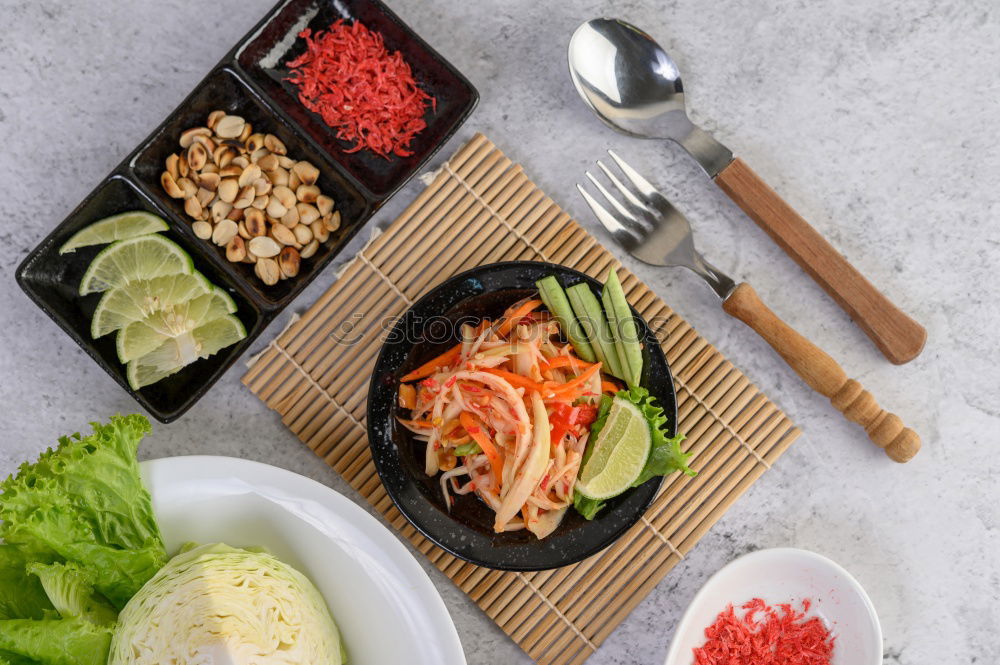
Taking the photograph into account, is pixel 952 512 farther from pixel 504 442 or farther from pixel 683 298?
pixel 504 442

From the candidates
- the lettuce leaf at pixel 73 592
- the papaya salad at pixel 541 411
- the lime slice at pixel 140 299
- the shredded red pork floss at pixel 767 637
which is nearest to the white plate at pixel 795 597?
the shredded red pork floss at pixel 767 637

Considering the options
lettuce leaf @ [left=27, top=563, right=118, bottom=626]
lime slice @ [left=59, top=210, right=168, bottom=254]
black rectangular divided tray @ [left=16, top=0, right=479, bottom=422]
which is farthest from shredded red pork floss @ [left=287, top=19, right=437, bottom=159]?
lettuce leaf @ [left=27, top=563, right=118, bottom=626]

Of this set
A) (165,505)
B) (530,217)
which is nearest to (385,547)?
(165,505)

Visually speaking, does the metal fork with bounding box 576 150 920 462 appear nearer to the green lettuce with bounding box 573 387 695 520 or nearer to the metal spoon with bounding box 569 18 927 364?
the metal spoon with bounding box 569 18 927 364

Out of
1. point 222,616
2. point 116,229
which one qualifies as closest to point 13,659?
point 222,616

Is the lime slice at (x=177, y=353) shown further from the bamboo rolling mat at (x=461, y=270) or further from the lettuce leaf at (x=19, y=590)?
the lettuce leaf at (x=19, y=590)

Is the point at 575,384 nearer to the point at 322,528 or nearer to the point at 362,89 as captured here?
the point at 322,528
